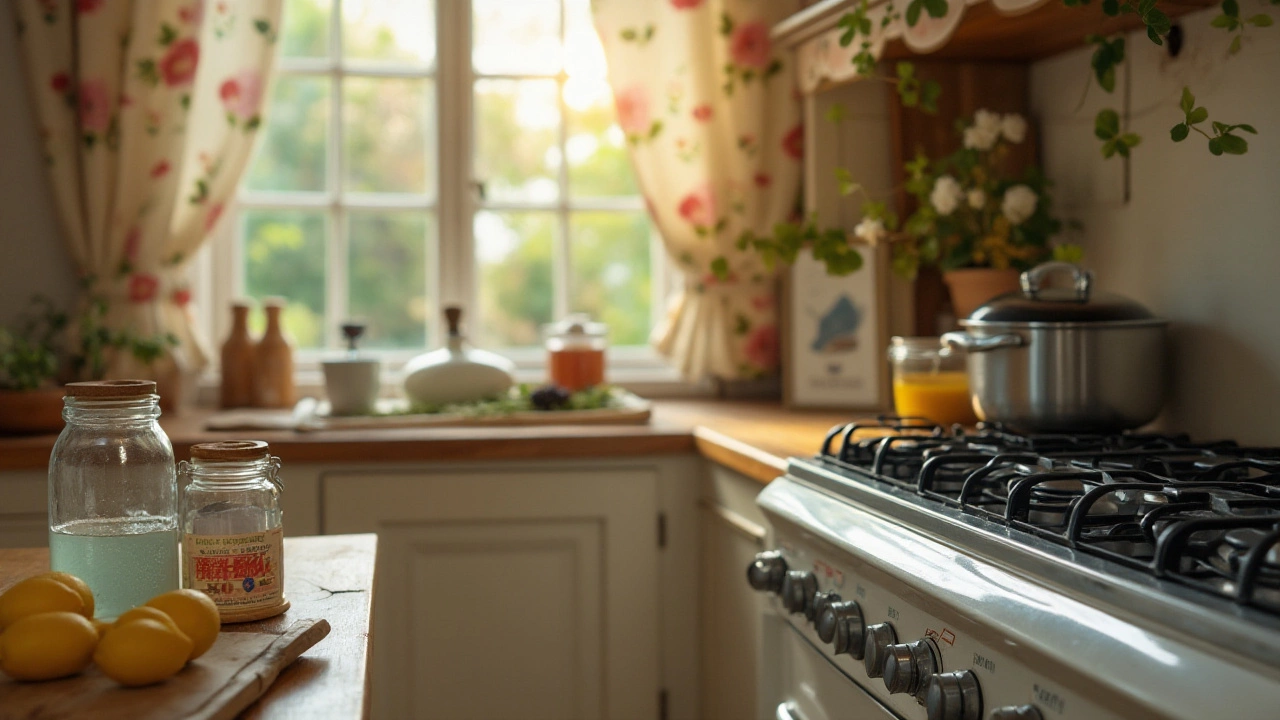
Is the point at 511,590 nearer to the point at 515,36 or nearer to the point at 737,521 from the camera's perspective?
the point at 737,521

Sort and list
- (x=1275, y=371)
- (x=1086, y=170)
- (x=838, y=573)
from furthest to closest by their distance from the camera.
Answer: (x=1086, y=170)
(x=1275, y=371)
(x=838, y=573)

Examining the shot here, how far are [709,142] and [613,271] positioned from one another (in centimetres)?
43

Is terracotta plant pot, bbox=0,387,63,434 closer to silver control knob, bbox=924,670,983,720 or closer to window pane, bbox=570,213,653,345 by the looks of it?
window pane, bbox=570,213,653,345

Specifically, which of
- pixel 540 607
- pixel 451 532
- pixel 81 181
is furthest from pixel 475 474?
pixel 81 181

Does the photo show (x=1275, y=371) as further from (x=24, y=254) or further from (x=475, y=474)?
(x=24, y=254)

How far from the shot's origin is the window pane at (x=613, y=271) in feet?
9.35

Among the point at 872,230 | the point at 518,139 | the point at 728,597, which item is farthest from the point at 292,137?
the point at 728,597

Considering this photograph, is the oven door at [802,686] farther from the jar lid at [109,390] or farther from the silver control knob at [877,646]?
the jar lid at [109,390]

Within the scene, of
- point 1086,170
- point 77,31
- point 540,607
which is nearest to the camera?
point 1086,170

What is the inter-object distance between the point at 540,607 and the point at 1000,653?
132 centimetres

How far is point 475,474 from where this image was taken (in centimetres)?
208

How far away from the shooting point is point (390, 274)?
2.77m

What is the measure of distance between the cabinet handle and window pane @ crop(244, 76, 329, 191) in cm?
130

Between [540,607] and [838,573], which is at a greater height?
[838,573]
